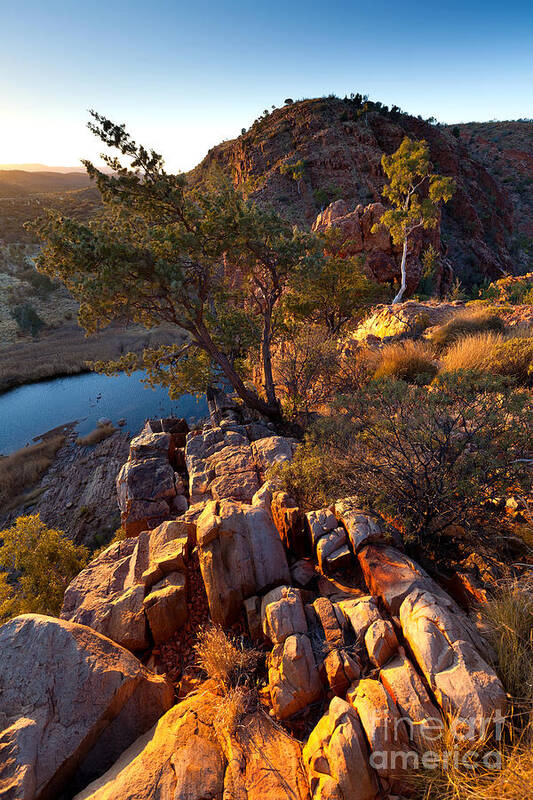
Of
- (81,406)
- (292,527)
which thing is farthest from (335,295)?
(81,406)

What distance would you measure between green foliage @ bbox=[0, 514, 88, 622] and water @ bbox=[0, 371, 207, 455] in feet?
35.6

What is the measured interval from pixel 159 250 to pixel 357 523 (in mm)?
6489

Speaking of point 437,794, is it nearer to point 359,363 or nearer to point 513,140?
point 359,363

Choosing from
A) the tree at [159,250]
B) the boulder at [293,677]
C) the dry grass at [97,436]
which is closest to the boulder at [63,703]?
the boulder at [293,677]

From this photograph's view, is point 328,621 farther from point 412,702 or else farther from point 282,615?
point 412,702

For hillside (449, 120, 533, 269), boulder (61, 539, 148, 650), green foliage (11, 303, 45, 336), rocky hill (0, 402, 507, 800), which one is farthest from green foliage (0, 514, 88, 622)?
hillside (449, 120, 533, 269)

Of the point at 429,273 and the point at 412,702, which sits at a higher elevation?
the point at 429,273

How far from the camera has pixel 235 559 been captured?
364 centimetres

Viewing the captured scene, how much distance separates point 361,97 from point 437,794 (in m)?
62.9

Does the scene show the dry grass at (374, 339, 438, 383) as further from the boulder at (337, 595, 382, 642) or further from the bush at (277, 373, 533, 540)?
the boulder at (337, 595, 382, 642)

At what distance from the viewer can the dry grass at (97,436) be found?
56.2 ft

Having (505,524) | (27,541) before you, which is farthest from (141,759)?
(27,541)

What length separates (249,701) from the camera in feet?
8.70

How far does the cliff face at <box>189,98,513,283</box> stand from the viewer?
32.8 metres
